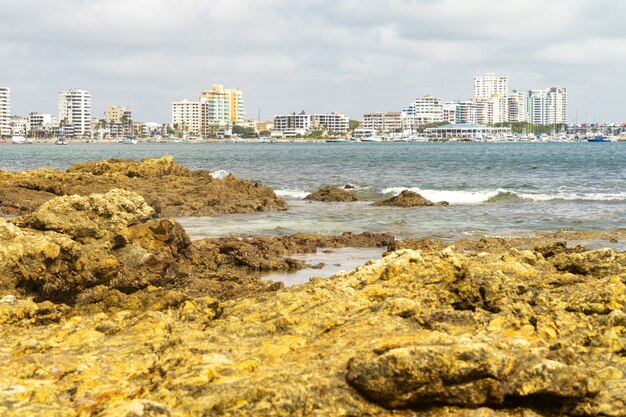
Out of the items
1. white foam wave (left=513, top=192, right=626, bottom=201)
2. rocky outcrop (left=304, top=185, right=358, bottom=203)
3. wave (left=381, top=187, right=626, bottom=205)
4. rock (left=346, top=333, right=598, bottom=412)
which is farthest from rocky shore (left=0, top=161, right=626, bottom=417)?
white foam wave (left=513, top=192, right=626, bottom=201)

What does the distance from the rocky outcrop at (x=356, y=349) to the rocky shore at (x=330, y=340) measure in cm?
2

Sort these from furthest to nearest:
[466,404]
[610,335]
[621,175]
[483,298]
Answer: [621,175]
[483,298]
[610,335]
[466,404]

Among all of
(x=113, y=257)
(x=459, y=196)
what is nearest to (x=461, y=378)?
(x=113, y=257)

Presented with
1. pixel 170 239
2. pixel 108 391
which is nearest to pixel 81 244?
pixel 170 239

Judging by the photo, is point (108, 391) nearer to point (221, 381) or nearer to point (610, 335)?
point (221, 381)

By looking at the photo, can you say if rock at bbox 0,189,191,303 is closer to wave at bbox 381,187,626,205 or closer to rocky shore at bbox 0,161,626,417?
rocky shore at bbox 0,161,626,417

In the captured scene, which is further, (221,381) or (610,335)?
(610,335)

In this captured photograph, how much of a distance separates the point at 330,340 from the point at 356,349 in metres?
0.67

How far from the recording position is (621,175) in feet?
212

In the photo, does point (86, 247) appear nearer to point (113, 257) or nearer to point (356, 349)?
point (113, 257)

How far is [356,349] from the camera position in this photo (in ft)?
22.0

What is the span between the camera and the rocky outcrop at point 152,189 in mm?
31484

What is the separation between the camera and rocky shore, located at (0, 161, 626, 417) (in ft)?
A: 19.7

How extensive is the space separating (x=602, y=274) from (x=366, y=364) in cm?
546
